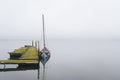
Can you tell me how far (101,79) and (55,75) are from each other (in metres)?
8.67

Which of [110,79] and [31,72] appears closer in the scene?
[110,79]

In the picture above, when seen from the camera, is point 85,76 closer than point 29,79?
No

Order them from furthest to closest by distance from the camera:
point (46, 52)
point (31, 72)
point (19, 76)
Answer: point (31, 72)
point (19, 76)
point (46, 52)

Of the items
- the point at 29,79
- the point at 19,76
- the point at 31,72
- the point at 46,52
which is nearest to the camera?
the point at 46,52

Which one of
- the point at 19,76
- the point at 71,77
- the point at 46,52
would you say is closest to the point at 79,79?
the point at 71,77

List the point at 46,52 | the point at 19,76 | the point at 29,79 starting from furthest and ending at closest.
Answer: the point at 19,76 < the point at 29,79 < the point at 46,52

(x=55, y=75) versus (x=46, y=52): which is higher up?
(x=46, y=52)

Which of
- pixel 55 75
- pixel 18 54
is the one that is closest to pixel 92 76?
pixel 55 75

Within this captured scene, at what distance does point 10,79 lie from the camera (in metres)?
37.7

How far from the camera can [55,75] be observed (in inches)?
1652

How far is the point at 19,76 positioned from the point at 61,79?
767cm

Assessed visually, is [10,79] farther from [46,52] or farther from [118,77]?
[118,77]

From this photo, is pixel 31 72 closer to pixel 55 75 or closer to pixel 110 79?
pixel 55 75

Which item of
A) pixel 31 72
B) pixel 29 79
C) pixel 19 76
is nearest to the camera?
pixel 29 79
